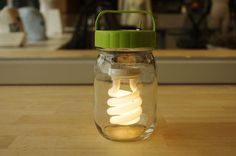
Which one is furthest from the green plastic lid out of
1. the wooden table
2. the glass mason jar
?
the wooden table

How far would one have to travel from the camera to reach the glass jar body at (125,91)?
1.32 feet

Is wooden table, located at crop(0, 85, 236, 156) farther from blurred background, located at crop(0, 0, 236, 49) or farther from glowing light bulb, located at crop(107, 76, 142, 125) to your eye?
blurred background, located at crop(0, 0, 236, 49)

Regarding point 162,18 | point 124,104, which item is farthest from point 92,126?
point 162,18

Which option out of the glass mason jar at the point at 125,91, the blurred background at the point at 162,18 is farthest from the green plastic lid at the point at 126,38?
the blurred background at the point at 162,18

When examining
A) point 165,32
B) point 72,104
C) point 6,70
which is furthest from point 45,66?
point 165,32

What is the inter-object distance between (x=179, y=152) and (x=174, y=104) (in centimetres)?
24

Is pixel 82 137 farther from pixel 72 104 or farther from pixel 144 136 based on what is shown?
pixel 72 104

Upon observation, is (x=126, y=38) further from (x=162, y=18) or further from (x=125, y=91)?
(x=162, y=18)

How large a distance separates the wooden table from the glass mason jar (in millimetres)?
18

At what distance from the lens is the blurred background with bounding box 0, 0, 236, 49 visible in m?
1.10

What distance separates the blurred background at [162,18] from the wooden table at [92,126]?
1.49 ft

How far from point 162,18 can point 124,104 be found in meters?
0.86

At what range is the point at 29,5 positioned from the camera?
43.3 inches

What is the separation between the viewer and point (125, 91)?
413mm
